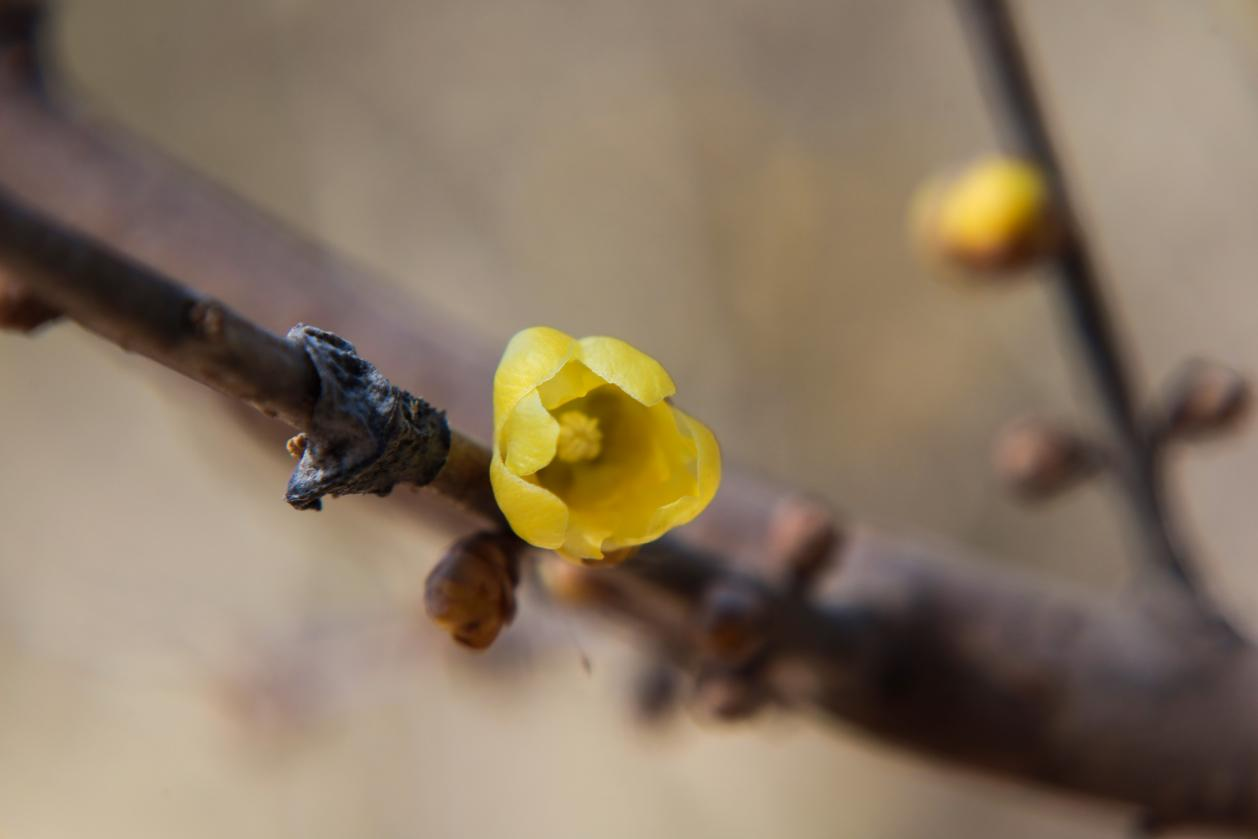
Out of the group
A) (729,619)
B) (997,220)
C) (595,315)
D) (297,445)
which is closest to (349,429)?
(297,445)

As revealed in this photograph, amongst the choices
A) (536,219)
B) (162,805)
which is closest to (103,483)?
(162,805)

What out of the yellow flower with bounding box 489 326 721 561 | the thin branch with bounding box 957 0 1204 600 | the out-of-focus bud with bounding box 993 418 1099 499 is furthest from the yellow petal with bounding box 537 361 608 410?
the out-of-focus bud with bounding box 993 418 1099 499

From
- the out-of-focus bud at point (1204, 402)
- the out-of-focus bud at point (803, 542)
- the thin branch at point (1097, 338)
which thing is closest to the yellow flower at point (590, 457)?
the out-of-focus bud at point (803, 542)

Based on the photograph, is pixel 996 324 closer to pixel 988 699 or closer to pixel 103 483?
pixel 988 699

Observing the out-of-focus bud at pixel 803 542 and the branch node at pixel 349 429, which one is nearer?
the branch node at pixel 349 429

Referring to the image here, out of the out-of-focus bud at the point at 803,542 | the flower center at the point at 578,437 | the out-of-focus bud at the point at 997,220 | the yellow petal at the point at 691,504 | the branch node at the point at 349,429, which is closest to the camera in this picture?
the branch node at the point at 349,429

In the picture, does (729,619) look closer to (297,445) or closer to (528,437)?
(528,437)

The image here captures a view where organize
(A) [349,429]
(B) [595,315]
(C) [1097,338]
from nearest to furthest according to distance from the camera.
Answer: (A) [349,429] → (C) [1097,338] → (B) [595,315]

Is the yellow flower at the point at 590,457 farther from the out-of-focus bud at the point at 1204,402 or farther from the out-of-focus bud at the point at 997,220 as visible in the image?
the out-of-focus bud at the point at 1204,402
